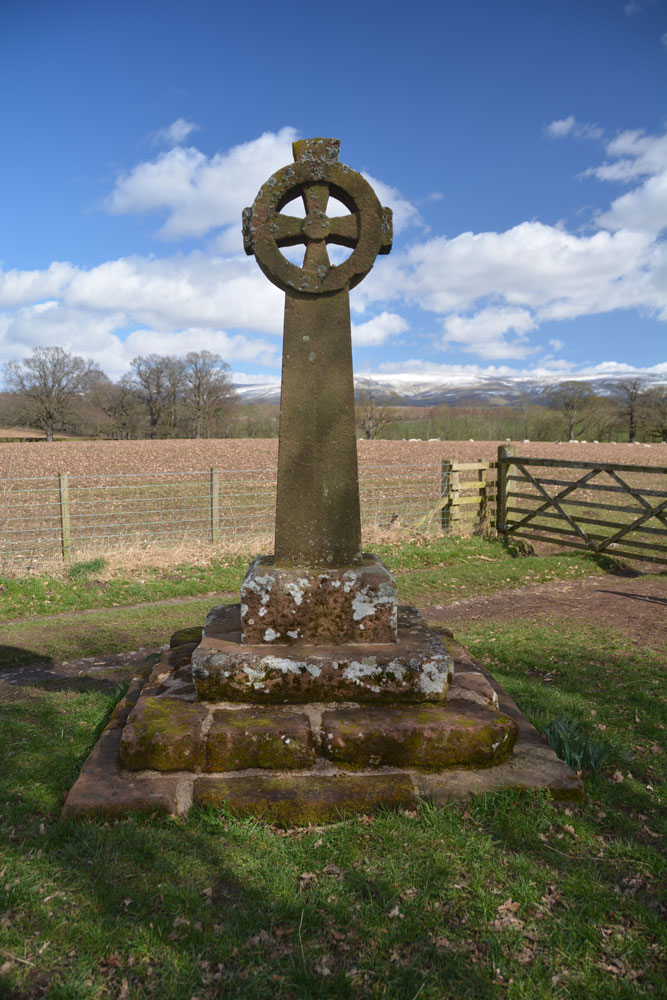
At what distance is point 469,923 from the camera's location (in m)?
2.38

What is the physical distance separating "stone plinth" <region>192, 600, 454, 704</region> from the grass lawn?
0.65 meters

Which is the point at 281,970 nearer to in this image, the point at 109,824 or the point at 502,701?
the point at 109,824

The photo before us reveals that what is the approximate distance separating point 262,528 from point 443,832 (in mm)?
10562

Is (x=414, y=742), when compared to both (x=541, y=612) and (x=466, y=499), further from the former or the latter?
(x=466, y=499)

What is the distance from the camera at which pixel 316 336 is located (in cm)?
372

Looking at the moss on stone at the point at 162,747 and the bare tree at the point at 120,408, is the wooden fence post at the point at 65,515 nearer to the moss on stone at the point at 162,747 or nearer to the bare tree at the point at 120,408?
the moss on stone at the point at 162,747

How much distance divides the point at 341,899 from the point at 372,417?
183 ft

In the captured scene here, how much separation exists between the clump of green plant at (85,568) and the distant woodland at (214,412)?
4454cm

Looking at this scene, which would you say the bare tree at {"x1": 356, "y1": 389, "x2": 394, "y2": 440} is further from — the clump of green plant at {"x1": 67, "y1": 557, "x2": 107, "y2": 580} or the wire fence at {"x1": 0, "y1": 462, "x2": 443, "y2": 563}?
the clump of green plant at {"x1": 67, "y1": 557, "x2": 107, "y2": 580}

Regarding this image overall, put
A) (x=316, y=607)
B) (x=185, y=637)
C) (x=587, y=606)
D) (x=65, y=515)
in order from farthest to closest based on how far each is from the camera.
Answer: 1. (x=65, y=515)
2. (x=587, y=606)
3. (x=185, y=637)
4. (x=316, y=607)

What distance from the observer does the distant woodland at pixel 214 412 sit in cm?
5947

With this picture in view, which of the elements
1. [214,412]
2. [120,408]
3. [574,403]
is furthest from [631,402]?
[120,408]

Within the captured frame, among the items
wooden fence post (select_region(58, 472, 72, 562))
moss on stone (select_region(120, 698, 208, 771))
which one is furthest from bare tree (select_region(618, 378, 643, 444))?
moss on stone (select_region(120, 698, 208, 771))

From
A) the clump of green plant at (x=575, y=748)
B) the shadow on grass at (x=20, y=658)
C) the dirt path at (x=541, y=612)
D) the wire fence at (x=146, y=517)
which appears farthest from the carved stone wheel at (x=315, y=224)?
the wire fence at (x=146, y=517)
